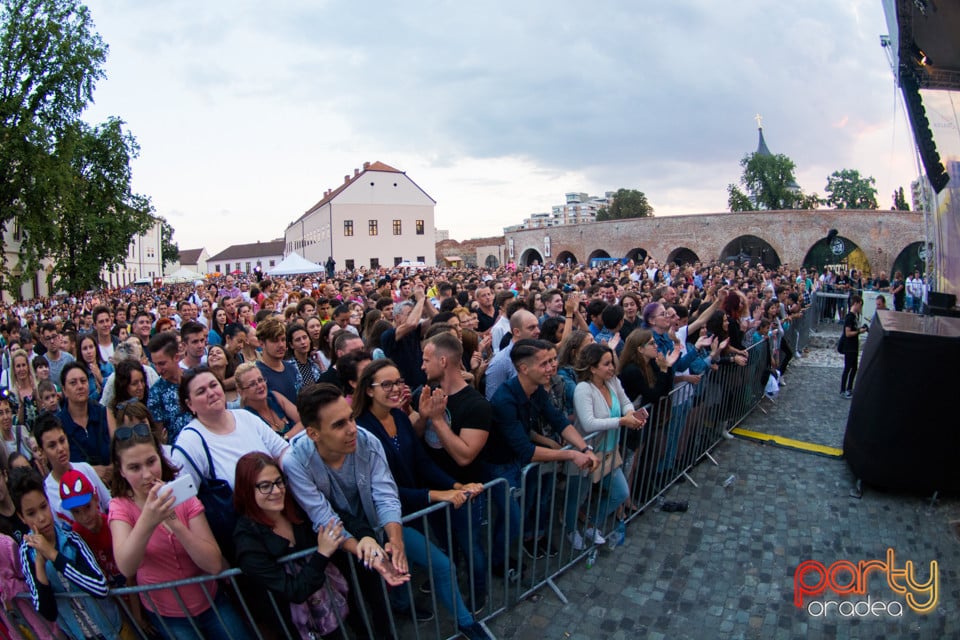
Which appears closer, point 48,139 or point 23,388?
point 23,388

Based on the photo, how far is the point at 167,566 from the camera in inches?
97.4

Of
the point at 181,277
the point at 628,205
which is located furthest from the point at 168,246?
the point at 628,205

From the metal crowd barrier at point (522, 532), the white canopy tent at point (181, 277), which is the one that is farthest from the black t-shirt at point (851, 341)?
the white canopy tent at point (181, 277)

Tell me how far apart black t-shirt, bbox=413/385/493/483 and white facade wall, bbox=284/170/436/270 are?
48.6 meters

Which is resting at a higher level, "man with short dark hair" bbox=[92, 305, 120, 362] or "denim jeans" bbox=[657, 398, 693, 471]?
"man with short dark hair" bbox=[92, 305, 120, 362]

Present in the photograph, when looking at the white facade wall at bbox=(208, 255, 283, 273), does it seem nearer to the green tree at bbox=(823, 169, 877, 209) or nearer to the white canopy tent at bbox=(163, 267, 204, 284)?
the white canopy tent at bbox=(163, 267, 204, 284)

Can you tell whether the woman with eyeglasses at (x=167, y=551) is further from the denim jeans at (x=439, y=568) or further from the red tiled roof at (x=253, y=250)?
the red tiled roof at (x=253, y=250)

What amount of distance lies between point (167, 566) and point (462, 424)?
5.27 ft

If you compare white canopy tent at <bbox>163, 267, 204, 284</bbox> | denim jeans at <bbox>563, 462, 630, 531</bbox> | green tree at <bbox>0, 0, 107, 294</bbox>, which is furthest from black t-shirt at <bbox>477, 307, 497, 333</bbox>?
white canopy tent at <bbox>163, 267, 204, 284</bbox>

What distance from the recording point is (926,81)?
29.9 ft

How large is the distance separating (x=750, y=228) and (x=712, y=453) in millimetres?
35948

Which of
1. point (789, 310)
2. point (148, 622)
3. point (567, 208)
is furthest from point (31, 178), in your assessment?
point (567, 208)

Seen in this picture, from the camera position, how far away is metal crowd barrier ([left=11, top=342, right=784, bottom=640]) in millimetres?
2650

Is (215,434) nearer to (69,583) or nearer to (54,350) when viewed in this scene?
(69,583)
